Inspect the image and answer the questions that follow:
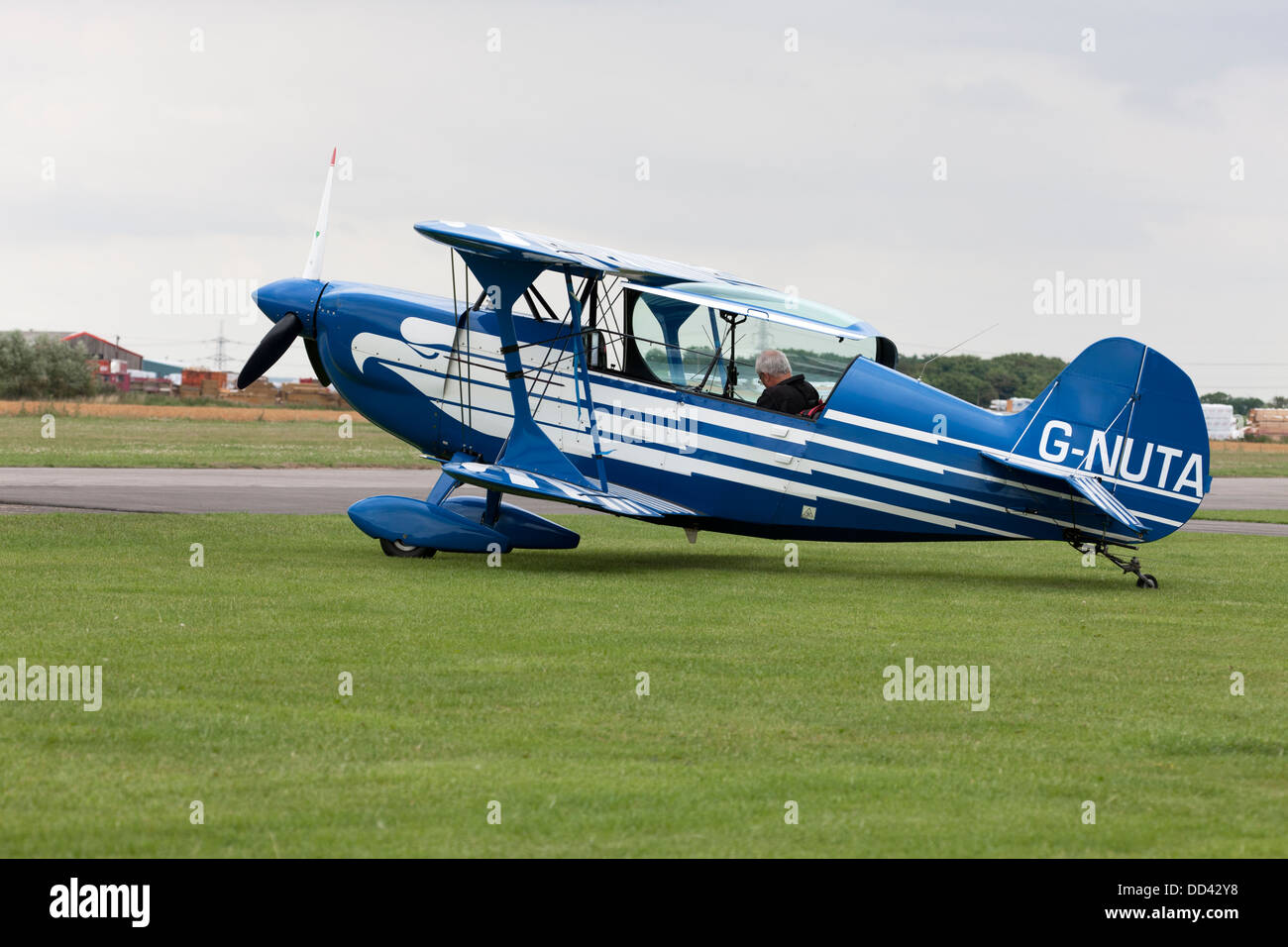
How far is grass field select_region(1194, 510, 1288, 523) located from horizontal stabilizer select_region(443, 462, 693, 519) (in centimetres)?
1391

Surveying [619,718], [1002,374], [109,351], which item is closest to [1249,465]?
[1002,374]

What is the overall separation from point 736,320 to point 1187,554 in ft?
23.3

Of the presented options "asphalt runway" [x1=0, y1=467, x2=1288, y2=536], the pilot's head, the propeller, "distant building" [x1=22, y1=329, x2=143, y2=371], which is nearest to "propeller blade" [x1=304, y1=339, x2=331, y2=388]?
the propeller

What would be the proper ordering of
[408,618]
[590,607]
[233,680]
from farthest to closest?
1. [590,607]
2. [408,618]
3. [233,680]

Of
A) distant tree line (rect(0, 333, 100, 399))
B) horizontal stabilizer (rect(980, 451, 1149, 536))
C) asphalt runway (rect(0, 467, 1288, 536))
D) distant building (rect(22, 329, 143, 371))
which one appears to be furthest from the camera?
distant building (rect(22, 329, 143, 371))

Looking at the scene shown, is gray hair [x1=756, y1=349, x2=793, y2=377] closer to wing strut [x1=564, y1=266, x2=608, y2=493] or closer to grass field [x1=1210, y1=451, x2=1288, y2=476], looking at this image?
wing strut [x1=564, y1=266, x2=608, y2=493]

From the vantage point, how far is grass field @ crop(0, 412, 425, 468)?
3219 cm

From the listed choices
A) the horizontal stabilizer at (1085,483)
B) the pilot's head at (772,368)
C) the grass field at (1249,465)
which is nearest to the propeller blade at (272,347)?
the pilot's head at (772,368)

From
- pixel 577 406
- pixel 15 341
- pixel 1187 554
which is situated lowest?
pixel 1187 554

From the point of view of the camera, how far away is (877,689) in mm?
8102

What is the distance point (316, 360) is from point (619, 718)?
9.65 m

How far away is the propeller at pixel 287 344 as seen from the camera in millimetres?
15547
